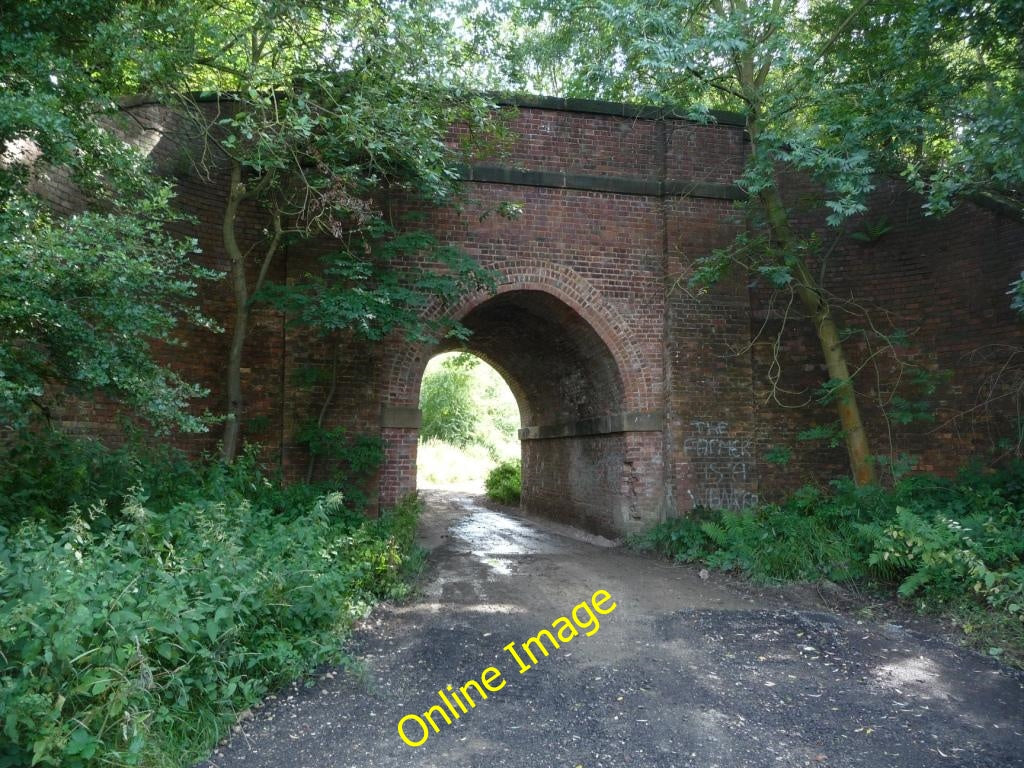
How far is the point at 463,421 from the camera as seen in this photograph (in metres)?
33.0

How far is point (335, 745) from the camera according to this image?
12.9 feet

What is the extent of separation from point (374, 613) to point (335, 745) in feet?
8.29

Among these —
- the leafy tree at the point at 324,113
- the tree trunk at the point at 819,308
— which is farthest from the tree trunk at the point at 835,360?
the leafy tree at the point at 324,113

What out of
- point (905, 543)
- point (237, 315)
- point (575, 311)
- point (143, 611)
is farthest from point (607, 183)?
point (143, 611)

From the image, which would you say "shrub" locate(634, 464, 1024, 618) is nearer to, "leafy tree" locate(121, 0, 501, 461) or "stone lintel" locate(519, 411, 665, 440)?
"stone lintel" locate(519, 411, 665, 440)

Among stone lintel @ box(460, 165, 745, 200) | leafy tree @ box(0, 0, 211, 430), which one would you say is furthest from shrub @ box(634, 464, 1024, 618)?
leafy tree @ box(0, 0, 211, 430)

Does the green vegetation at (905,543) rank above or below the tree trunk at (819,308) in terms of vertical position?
below

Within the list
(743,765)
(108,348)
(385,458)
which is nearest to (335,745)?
(743,765)

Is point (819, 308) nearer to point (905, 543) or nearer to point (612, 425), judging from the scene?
point (612, 425)

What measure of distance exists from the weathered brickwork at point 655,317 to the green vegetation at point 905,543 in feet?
3.91

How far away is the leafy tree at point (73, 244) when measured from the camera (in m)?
4.68

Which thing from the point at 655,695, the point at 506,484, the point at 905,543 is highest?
the point at 905,543

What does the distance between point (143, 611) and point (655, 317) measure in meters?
8.26

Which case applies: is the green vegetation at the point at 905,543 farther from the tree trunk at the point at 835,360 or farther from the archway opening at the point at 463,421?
the archway opening at the point at 463,421
